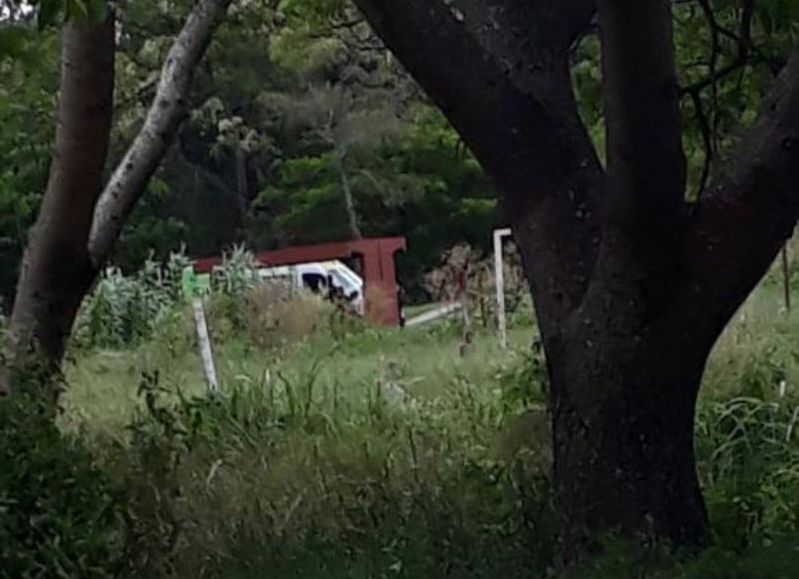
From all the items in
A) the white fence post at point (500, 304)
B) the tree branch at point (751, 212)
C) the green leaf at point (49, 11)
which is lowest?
the white fence post at point (500, 304)

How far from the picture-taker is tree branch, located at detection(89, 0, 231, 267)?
718cm

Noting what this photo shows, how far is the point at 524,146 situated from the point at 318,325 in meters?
12.5

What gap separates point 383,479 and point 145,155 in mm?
1929

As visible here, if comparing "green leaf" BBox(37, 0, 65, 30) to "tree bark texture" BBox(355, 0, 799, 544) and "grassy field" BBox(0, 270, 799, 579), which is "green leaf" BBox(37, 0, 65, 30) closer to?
"tree bark texture" BBox(355, 0, 799, 544)

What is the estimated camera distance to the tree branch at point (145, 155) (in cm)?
718

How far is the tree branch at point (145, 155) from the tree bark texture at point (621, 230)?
78.3 inches

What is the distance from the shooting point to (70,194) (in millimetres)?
6852

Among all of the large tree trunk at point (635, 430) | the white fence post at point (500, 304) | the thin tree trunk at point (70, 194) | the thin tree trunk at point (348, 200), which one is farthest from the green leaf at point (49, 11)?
the thin tree trunk at point (348, 200)

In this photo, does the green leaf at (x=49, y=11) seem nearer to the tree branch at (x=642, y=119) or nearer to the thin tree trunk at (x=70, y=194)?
Answer: the tree branch at (x=642, y=119)

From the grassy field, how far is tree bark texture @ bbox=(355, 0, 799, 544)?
33 centimetres

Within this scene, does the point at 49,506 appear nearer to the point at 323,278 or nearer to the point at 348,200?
the point at 323,278

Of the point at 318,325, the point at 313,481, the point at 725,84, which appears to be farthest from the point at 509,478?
the point at 318,325

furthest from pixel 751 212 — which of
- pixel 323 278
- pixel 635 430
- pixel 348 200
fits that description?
pixel 348 200

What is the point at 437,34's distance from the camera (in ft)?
17.6
